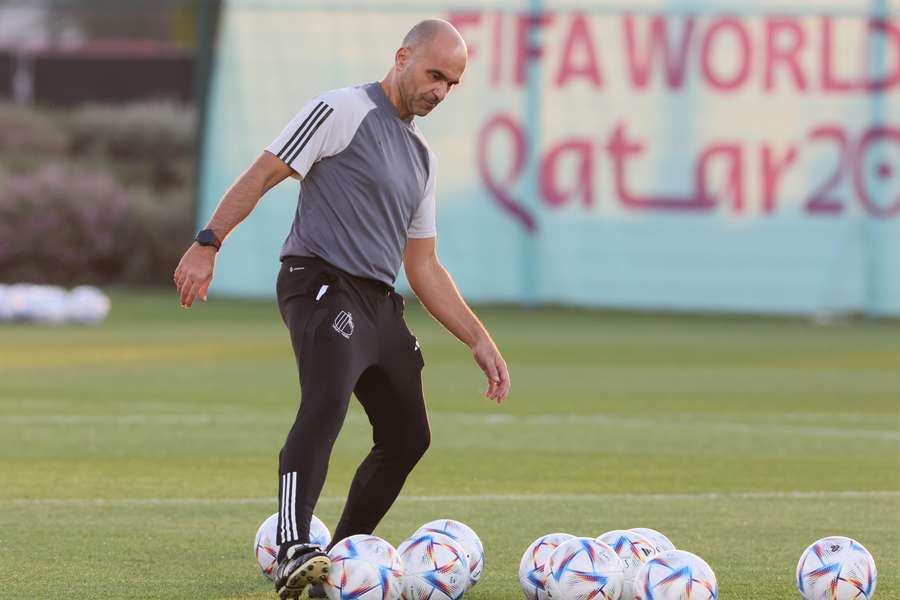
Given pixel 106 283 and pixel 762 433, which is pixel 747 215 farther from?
pixel 762 433

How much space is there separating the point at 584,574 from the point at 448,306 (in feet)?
4.37

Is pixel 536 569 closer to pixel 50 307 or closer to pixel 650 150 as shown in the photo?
pixel 50 307

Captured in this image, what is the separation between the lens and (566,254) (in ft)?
102

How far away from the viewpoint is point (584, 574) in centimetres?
758

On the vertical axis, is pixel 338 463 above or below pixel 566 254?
below

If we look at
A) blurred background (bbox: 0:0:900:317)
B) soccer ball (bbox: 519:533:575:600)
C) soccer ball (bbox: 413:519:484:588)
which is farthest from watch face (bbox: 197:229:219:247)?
blurred background (bbox: 0:0:900:317)

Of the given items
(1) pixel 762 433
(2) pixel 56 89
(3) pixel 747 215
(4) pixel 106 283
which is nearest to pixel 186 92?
(2) pixel 56 89

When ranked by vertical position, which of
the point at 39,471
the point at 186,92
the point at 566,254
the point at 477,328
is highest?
the point at 186,92

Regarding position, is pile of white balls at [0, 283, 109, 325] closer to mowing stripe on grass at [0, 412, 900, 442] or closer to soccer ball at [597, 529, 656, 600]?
mowing stripe on grass at [0, 412, 900, 442]

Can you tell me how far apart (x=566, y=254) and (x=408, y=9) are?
4604mm

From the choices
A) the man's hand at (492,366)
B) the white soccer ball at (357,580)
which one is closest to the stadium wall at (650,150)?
the man's hand at (492,366)

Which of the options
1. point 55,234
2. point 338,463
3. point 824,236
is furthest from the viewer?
point 55,234

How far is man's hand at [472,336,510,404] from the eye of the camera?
8227 mm

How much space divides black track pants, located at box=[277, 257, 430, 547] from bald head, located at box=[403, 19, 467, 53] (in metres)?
0.91
